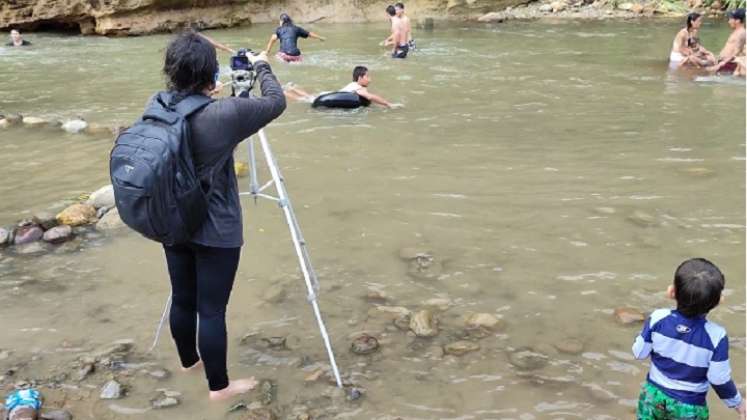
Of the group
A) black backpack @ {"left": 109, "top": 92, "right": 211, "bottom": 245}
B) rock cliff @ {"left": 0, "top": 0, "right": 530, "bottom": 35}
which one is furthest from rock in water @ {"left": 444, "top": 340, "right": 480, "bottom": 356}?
rock cliff @ {"left": 0, "top": 0, "right": 530, "bottom": 35}

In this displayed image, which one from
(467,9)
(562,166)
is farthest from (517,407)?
(467,9)

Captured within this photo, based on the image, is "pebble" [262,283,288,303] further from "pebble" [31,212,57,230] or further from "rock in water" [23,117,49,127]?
"rock in water" [23,117,49,127]

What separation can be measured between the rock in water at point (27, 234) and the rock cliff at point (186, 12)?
631 inches

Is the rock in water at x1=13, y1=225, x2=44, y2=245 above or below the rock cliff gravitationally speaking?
below

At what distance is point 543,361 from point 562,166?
332 cm

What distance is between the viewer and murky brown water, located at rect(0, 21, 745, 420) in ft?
10.7

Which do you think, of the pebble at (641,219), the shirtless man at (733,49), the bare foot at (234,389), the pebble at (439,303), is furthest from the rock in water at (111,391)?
the shirtless man at (733,49)

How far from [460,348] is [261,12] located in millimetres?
20472

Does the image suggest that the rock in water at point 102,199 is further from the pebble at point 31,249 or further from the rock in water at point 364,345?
the rock in water at point 364,345

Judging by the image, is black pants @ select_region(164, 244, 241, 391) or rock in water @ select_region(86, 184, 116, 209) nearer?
black pants @ select_region(164, 244, 241, 391)

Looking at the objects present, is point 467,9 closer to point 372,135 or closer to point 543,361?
point 372,135

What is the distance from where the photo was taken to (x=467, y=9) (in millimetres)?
22359

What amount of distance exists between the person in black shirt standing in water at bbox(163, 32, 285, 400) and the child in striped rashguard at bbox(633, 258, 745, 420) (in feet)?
5.29

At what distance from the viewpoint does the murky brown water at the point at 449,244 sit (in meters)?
3.25
